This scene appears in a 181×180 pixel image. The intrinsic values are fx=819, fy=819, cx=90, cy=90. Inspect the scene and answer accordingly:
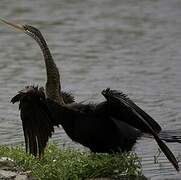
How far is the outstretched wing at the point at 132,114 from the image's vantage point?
23.4 ft

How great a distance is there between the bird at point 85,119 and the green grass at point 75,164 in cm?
9

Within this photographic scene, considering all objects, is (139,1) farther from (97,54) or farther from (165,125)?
(165,125)

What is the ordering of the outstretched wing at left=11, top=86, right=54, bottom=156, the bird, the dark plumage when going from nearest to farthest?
the bird
the dark plumage
the outstretched wing at left=11, top=86, right=54, bottom=156

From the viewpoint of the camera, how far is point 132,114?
723 cm

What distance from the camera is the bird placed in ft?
23.9

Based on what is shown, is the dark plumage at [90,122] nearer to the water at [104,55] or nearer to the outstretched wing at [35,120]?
the outstretched wing at [35,120]

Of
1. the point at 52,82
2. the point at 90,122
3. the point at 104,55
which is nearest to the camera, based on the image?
the point at 90,122

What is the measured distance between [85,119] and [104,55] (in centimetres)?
668

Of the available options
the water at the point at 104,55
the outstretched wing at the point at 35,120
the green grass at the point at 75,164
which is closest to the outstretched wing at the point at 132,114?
the green grass at the point at 75,164

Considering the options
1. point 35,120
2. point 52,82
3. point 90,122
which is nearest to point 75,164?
point 90,122

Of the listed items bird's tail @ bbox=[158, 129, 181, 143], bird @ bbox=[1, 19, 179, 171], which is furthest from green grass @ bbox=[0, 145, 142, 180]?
bird's tail @ bbox=[158, 129, 181, 143]

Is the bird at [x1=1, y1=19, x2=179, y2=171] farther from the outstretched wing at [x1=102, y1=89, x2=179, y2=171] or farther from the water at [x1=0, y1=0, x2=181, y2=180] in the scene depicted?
the water at [x1=0, y1=0, x2=181, y2=180]

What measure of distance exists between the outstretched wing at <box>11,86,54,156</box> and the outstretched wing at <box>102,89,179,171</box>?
73 centimetres

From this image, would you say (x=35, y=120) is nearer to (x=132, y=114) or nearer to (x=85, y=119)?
(x=85, y=119)
